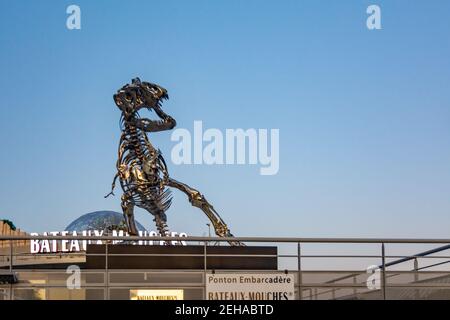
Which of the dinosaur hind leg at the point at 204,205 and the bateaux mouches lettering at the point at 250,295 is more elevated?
the dinosaur hind leg at the point at 204,205

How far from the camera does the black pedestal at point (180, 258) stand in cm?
2053

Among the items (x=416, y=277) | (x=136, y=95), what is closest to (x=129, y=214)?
(x=136, y=95)

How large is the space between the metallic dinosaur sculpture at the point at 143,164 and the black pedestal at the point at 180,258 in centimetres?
396

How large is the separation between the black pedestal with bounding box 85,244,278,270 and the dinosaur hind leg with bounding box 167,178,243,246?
3.90 meters

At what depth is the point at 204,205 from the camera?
25.5 m

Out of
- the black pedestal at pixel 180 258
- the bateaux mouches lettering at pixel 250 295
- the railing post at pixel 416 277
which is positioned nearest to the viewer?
the bateaux mouches lettering at pixel 250 295

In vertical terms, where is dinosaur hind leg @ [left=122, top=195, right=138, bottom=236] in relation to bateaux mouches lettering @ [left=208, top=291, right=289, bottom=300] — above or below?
above

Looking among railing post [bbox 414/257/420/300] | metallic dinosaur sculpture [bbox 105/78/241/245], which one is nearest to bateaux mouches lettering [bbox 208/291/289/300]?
railing post [bbox 414/257/420/300]

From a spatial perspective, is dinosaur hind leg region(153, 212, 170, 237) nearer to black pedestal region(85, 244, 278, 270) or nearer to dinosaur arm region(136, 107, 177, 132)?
dinosaur arm region(136, 107, 177, 132)

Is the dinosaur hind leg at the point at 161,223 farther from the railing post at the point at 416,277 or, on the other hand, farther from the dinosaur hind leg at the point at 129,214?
the railing post at the point at 416,277

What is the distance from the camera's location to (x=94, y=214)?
266 feet

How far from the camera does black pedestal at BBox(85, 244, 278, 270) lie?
2053 centimetres

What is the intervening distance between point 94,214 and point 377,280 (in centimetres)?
6532

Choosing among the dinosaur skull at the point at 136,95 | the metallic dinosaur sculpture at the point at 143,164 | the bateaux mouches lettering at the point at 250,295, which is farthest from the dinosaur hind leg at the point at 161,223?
the bateaux mouches lettering at the point at 250,295
